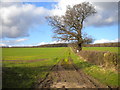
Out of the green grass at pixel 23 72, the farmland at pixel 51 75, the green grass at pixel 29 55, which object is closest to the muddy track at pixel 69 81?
the farmland at pixel 51 75

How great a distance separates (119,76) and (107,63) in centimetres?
289

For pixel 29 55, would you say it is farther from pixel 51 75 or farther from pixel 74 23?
pixel 51 75

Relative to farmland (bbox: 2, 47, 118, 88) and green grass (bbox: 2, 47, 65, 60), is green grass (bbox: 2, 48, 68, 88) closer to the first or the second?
farmland (bbox: 2, 47, 118, 88)

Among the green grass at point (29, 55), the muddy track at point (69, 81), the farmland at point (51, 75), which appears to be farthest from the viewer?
the green grass at point (29, 55)

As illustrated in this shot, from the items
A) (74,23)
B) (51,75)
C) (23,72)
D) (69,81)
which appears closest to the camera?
(69,81)

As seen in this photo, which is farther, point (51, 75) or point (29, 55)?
point (29, 55)

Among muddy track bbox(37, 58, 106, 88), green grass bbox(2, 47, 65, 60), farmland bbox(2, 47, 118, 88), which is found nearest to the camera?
muddy track bbox(37, 58, 106, 88)

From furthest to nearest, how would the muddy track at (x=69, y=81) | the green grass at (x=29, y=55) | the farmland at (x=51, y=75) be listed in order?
the green grass at (x=29, y=55)
the farmland at (x=51, y=75)
the muddy track at (x=69, y=81)

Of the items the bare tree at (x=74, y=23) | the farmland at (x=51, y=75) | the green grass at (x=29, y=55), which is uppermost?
the bare tree at (x=74, y=23)

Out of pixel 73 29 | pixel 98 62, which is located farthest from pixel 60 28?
pixel 98 62

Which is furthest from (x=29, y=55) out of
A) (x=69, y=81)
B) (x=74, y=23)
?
(x=69, y=81)

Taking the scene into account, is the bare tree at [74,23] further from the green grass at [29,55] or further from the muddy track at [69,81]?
the muddy track at [69,81]

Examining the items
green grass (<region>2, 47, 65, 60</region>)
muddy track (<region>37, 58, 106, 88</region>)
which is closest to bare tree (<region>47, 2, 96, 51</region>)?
green grass (<region>2, 47, 65, 60</region>)

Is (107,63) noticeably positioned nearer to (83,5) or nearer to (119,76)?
(119,76)
